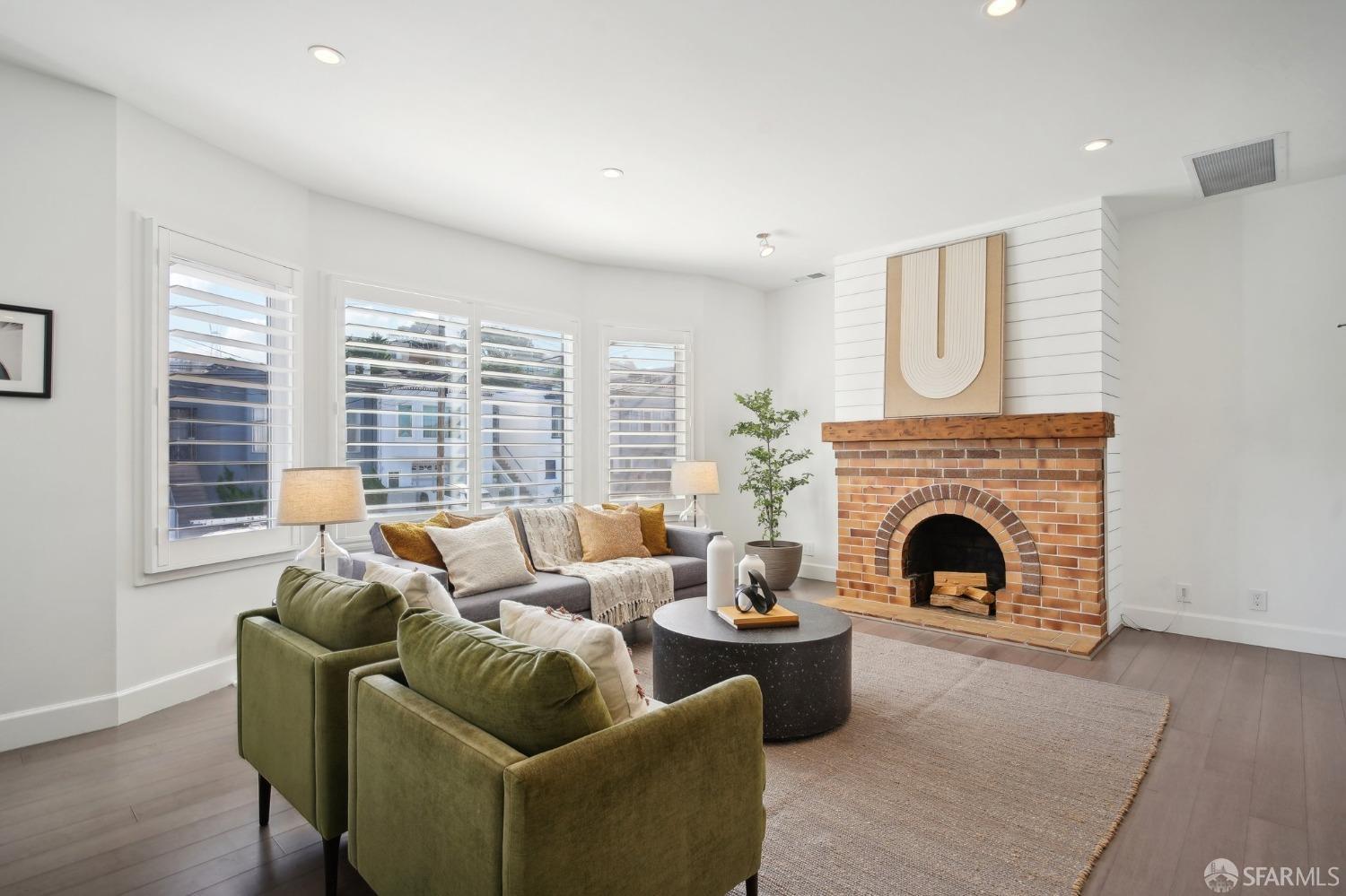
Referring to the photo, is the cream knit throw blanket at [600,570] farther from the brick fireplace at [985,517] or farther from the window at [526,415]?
the brick fireplace at [985,517]

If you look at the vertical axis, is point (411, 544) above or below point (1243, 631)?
above

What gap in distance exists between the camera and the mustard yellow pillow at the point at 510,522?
412 centimetres

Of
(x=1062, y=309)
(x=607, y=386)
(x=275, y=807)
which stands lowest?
(x=275, y=807)

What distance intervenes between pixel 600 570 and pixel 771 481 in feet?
7.04

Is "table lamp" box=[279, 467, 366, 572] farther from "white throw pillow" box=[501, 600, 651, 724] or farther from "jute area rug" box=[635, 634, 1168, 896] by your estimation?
"jute area rug" box=[635, 634, 1168, 896]

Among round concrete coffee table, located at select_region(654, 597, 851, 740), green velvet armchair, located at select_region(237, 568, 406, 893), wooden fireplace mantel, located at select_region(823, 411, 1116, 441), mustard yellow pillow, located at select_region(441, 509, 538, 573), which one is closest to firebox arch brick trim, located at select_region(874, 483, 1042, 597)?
wooden fireplace mantel, located at select_region(823, 411, 1116, 441)

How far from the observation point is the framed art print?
281cm

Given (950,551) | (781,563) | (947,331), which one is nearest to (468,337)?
(781,563)

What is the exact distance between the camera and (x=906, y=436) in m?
4.90

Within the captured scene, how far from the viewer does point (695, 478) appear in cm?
548

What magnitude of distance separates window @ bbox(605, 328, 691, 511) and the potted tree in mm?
579

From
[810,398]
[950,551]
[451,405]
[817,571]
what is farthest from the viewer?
[810,398]

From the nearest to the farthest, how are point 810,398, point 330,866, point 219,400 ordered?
point 330,866 < point 219,400 < point 810,398

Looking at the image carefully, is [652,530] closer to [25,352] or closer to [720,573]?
[720,573]
